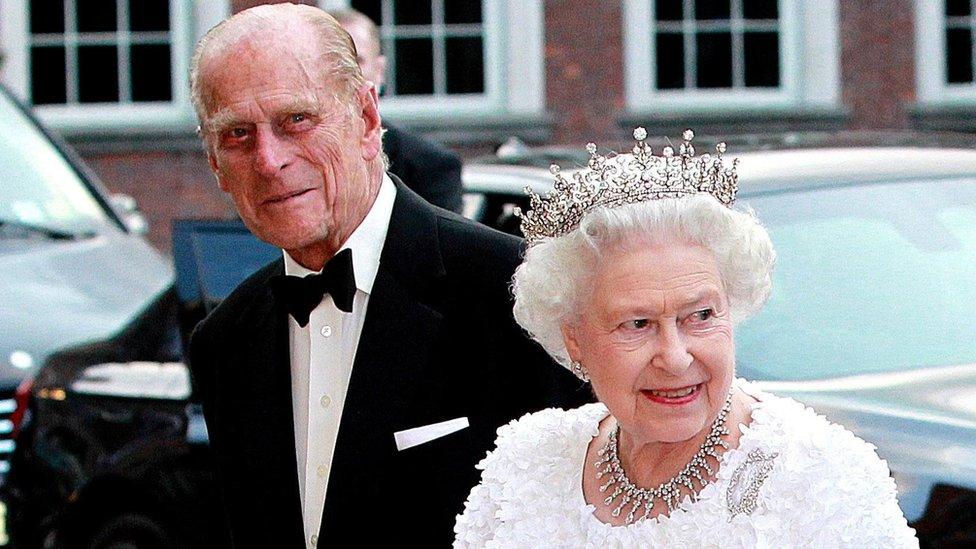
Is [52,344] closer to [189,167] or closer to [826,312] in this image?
[826,312]

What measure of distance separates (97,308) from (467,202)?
1.75m

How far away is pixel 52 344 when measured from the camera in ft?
19.1

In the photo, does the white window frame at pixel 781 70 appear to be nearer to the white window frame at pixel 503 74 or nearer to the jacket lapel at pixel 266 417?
the white window frame at pixel 503 74

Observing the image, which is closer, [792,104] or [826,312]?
[826,312]

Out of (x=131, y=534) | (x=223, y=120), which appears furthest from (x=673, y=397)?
(x=131, y=534)

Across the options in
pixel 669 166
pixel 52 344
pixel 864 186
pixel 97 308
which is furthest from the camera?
pixel 97 308

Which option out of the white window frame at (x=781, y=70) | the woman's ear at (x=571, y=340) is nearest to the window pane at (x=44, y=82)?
the white window frame at (x=781, y=70)

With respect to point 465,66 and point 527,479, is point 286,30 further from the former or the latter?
point 465,66

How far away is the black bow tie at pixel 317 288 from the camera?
2971 millimetres

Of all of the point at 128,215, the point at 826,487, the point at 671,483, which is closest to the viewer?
the point at 826,487

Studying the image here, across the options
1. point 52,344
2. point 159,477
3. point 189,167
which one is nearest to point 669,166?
point 159,477

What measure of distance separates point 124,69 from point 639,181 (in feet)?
37.6

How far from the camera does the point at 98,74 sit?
531 inches

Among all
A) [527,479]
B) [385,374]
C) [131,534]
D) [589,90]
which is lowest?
[131,534]
